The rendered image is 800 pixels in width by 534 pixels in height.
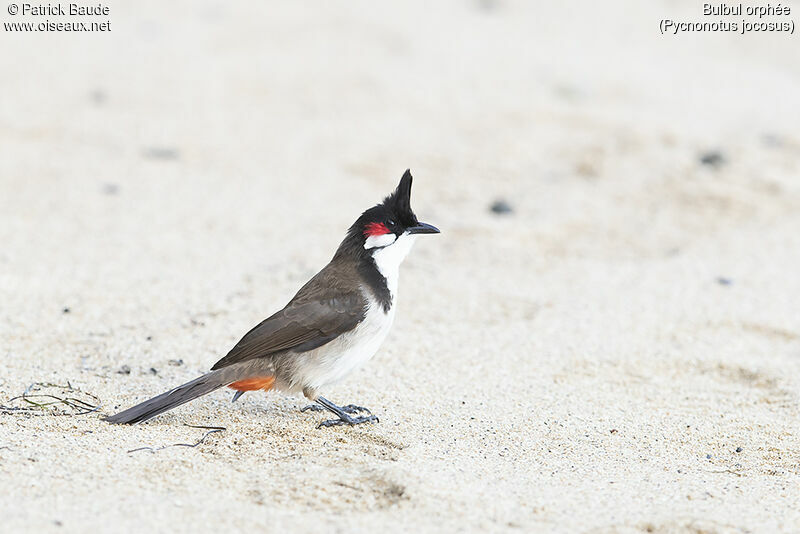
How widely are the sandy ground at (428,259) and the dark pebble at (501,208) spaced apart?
0.05 meters

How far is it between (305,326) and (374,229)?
1.93ft

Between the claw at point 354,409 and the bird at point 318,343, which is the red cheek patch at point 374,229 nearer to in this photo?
the bird at point 318,343

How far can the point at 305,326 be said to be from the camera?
13.3 feet

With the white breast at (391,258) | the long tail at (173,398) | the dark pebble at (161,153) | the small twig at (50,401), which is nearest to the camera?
the long tail at (173,398)

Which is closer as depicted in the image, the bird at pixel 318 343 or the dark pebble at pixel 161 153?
the bird at pixel 318 343

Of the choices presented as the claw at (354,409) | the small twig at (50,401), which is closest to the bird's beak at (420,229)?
the claw at (354,409)

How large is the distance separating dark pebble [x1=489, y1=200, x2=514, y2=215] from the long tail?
3.53m

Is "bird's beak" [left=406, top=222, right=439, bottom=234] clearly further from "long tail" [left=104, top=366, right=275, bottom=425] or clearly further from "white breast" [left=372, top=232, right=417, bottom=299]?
"long tail" [left=104, top=366, right=275, bottom=425]

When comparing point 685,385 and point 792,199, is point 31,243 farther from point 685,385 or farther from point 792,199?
point 792,199

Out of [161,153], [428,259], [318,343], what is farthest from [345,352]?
[161,153]

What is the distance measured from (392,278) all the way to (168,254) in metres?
2.21

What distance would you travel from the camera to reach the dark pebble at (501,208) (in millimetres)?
7043

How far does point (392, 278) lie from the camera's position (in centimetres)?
432

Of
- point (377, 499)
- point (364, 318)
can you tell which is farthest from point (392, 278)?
point (377, 499)
